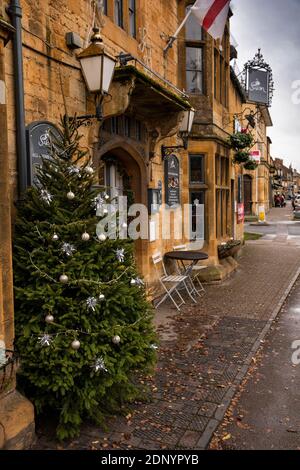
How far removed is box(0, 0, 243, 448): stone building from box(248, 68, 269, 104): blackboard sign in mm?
4753

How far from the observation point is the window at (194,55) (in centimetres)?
994

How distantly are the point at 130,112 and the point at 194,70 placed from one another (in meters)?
3.55

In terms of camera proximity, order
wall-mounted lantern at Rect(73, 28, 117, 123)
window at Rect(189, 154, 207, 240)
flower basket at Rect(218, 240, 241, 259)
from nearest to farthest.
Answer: wall-mounted lantern at Rect(73, 28, 117, 123), window at Rect(189, 154, 207, 240), flower basket at Rect(218, 240, 241, 259)

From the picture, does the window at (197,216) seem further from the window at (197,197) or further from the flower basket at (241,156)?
the flower basket at (241,156)

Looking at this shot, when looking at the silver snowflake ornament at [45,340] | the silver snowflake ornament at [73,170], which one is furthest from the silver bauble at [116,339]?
the silver snowflake ornament at [73,170]

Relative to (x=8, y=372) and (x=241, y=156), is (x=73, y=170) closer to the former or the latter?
(x=8, y=372)

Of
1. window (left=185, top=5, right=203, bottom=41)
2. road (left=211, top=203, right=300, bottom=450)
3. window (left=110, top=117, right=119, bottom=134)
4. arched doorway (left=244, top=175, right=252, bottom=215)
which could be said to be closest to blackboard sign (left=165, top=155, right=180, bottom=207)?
window (left=110, top=117, right=119, bottom=134)

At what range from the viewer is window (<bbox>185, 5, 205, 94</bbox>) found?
994 centimetres

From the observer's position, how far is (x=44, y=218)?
12.7 feet

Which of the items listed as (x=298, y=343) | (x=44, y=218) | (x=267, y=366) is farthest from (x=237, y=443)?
(x=298, y=343)

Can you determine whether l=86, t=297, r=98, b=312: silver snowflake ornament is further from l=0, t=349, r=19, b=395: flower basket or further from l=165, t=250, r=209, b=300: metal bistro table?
l=165, t=250, r=209, b=300: metal bistro table

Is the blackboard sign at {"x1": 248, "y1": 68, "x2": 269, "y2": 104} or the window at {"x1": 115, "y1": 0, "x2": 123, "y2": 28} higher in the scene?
the blackboard sign at {"x1": 248, "y1": 68, "x2": 269, "y2": 104}

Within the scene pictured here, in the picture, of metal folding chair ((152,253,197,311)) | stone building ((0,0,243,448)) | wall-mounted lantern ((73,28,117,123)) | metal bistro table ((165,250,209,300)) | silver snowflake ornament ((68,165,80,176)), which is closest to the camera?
silver snowflake ornament ((68,165,80,176))

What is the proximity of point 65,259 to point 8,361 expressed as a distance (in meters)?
0.93
